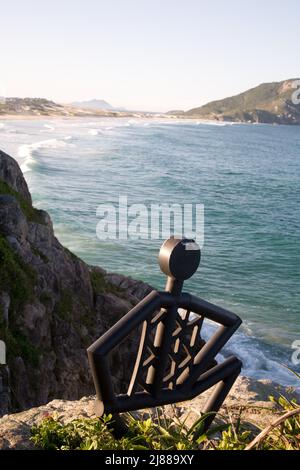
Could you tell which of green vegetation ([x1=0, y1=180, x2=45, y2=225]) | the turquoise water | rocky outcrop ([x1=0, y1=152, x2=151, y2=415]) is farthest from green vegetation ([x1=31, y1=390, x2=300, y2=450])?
the turquoise water

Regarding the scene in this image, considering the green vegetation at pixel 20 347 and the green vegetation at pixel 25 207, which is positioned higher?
the green vegetation at pixel 25 207

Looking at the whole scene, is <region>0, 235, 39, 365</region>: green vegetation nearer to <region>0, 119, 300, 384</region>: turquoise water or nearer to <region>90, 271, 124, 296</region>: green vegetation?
<region>90, 271, 124, 296</region>: green vegetation

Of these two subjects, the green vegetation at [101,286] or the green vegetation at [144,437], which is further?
the green vegetation at [101,286]

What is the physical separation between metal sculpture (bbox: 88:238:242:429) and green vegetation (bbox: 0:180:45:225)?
8.63 meters

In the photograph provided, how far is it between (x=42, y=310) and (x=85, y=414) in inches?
230

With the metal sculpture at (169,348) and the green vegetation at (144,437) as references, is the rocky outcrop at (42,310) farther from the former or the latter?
the metal sculpture at (169,348)

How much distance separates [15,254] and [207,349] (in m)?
7.00

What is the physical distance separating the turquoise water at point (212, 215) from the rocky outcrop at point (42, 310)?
6596 mm

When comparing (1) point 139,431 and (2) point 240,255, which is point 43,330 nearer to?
(1) point 139,431

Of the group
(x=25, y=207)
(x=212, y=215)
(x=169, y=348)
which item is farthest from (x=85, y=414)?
(x=212, y=215)

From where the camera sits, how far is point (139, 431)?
4.28 meters

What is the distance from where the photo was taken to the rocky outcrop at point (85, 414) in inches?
164

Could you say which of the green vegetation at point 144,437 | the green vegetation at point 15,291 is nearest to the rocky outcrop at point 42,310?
A: the green vegetation at point 15,291
